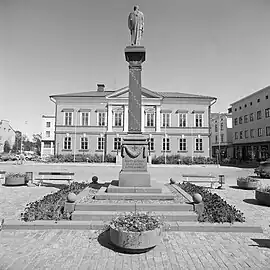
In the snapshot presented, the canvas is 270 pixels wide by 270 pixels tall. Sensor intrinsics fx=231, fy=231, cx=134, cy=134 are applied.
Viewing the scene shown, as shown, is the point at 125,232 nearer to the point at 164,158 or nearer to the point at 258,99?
the point at 164,158

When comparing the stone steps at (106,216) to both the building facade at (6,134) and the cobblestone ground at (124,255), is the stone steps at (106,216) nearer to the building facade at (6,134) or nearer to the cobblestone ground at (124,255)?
the cobblestone ground at (124,255)

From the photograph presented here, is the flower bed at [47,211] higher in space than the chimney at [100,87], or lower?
lower

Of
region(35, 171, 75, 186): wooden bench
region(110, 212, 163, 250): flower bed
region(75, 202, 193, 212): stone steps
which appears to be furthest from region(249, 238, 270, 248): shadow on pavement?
region(35, 171, 75, 186): wooden bench

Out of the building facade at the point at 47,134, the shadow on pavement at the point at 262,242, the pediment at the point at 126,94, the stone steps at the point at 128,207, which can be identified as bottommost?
the shadow on pavement at the point at 262,242

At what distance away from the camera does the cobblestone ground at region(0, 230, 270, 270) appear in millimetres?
4430

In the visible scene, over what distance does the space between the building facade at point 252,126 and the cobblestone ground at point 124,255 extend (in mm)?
39620

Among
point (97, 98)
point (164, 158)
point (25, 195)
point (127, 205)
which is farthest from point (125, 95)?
point (127, 205)

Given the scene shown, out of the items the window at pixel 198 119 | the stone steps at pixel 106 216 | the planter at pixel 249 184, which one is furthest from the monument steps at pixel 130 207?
Answer: the window at pixel 198 119

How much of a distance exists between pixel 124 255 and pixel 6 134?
293 feet

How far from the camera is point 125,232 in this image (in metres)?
4.79

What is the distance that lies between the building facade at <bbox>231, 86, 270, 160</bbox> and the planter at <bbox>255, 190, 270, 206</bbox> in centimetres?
3419

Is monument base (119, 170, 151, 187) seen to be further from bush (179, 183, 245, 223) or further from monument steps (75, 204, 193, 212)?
bush (179, 183, 245, 223)

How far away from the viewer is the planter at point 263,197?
9.38 meters

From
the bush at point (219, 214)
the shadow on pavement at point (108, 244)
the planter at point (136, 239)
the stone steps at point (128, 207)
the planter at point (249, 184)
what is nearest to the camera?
the planter at point (136, 239)
